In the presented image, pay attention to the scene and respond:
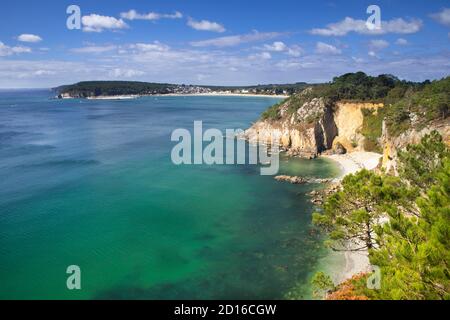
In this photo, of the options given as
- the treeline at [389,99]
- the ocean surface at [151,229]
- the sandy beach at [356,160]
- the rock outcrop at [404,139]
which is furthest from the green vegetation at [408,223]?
the sandy beach at [356,160]

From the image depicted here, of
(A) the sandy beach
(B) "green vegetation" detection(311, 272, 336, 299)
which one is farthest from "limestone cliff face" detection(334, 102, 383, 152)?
(B) "green vegetation" detection(311, 272, 336, 299)

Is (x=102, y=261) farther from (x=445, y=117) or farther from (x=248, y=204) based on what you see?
(x=445, y=117)

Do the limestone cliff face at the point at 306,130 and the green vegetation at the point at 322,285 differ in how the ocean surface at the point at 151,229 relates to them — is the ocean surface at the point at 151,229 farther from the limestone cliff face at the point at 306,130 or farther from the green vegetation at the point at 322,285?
the limestone cliff face at the point at 306,130

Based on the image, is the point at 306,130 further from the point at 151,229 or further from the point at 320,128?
the point at 151,229
